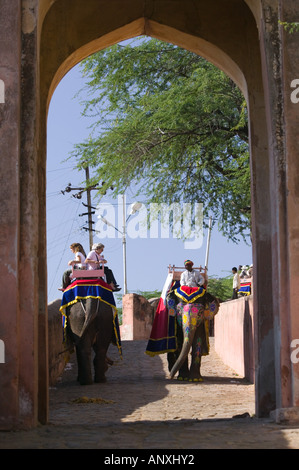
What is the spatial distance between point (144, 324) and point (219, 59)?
49.9 feet

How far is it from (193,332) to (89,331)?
1625 mm

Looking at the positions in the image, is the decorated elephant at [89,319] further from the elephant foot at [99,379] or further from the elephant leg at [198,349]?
the elephant leg at [198,349]

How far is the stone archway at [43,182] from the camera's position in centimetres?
654

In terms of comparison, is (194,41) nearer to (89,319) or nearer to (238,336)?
(89,319)

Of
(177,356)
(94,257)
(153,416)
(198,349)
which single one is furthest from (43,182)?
(177,356)

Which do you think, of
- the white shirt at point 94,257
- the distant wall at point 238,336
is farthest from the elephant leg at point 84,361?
the distant wall at point 238,336

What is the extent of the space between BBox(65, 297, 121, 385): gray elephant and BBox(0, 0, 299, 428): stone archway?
423cm

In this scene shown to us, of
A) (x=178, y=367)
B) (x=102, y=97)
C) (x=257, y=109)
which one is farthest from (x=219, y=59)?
(x=102, y=97)

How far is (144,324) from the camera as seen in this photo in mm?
23484

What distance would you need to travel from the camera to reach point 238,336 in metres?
13.5

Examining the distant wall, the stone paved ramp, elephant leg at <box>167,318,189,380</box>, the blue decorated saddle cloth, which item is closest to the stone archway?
the stone paved ramp

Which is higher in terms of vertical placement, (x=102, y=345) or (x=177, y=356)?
(x=102, y=345)

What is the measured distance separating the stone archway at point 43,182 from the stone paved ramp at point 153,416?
1.35 feet
